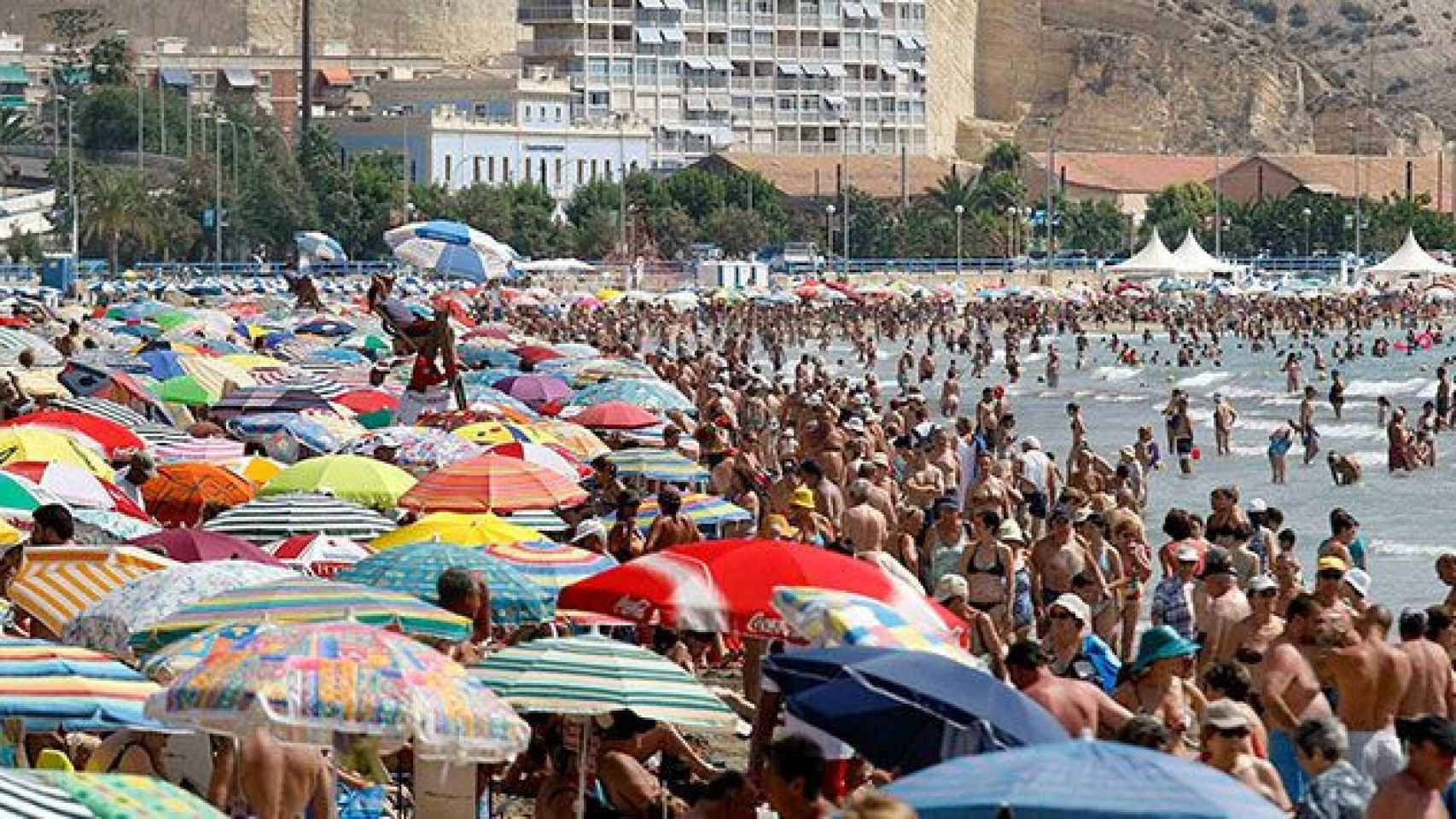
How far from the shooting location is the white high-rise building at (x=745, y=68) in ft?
393

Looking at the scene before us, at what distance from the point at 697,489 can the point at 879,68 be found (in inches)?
4316

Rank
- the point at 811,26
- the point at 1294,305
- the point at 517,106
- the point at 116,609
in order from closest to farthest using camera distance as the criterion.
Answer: the point at 116,609 → the point at 1294,305 → the point at 517,106 → the point at 811,26

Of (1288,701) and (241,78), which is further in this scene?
(241,78)

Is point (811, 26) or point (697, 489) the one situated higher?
point (811, 26)

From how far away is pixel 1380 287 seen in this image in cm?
9138

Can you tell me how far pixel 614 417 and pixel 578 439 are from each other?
2507 millimetres

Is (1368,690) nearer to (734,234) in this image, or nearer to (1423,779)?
(1423,779)

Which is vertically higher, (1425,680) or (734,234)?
(734,234)

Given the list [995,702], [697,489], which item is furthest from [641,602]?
[697,489]

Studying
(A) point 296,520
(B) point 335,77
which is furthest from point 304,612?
(B) point 335,77

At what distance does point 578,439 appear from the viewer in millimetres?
19797

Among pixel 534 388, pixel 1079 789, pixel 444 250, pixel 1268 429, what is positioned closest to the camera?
pixel 1079 789

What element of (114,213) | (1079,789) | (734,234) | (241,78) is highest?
(241,78)

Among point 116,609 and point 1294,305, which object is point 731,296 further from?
point 116,609
